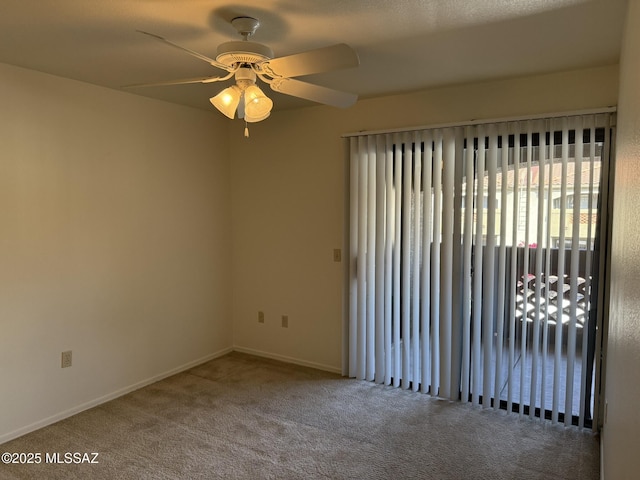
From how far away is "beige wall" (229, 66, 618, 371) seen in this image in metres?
3.70

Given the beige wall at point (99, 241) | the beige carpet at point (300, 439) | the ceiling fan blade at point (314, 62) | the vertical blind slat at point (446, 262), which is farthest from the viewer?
the vertical blind slat at point (446, 262)

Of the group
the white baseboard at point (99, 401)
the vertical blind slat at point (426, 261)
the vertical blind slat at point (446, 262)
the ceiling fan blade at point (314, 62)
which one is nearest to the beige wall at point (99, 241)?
the white baseboard at point (99, 401)

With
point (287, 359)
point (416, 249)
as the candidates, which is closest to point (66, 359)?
point (287, 359)

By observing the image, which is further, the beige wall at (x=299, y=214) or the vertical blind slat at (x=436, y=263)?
the beige wall at (x=299, y=214)

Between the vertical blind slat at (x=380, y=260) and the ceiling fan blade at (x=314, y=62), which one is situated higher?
the ceiling fan blade at (x=314, y=62)

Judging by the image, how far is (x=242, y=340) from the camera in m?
4.63

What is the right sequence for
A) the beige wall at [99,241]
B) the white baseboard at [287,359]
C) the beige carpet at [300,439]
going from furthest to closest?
1. the white baseboard at [287,359]
2. the beige wall at [99,241]
3. the beige carpet at [300,439]

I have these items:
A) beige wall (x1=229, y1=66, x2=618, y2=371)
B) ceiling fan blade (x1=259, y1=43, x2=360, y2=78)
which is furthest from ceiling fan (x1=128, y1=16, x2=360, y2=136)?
beige wall (x1=229, y1=66, x2=618, y2=371)

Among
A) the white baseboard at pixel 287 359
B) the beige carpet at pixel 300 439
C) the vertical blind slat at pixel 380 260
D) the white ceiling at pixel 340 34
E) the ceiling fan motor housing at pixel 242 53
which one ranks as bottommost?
the beige carpet at pixel 300 439

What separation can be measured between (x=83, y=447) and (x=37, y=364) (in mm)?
670

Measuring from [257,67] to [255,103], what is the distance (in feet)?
0.55

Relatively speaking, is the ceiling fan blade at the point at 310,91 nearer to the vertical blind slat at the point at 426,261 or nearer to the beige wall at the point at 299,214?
the vertical blind slat at the point at 426,261

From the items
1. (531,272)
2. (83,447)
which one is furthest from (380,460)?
(83,447)

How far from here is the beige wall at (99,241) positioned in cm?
294
